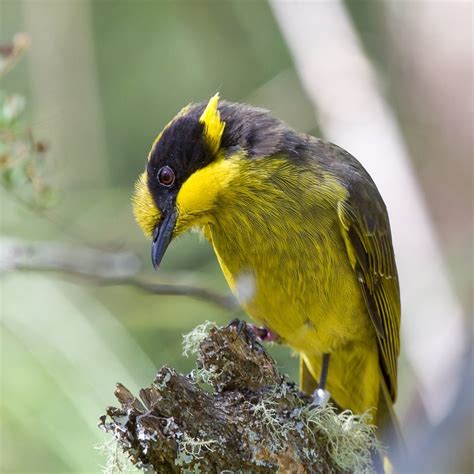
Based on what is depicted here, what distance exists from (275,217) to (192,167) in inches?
14.6

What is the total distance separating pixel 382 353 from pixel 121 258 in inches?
49.6

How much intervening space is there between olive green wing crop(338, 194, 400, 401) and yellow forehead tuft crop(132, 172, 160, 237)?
2.33 ft

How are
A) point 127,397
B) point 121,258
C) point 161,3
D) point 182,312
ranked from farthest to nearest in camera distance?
point 161,3 < point 182,312 < point 121,258 < point 127,397

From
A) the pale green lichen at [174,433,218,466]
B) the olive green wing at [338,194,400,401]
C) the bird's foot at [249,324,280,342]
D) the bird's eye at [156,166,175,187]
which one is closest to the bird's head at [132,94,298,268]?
the bird's eye at [156,166,175,187]

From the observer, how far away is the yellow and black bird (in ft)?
10.6

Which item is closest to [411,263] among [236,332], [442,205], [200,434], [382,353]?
[442,205]

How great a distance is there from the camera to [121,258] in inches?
158

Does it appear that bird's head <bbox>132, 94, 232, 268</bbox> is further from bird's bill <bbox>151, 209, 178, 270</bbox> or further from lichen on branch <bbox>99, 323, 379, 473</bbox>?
lichen on branch <bbox>99, 323, 379, 473</bbox>

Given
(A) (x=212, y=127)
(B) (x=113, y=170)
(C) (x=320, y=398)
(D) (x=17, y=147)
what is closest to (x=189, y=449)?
(C) (x=320, y=398)

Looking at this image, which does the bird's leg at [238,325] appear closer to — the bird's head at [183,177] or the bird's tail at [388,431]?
the bird's head at [183,177]

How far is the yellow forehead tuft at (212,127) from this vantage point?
3314 mm

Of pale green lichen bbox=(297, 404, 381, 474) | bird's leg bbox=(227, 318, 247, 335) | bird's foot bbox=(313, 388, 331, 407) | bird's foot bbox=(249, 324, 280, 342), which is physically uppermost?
bird's leg bbox=(227, 318, 247, 335)

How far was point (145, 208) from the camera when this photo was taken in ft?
11.0

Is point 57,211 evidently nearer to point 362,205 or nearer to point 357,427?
point 362,205
